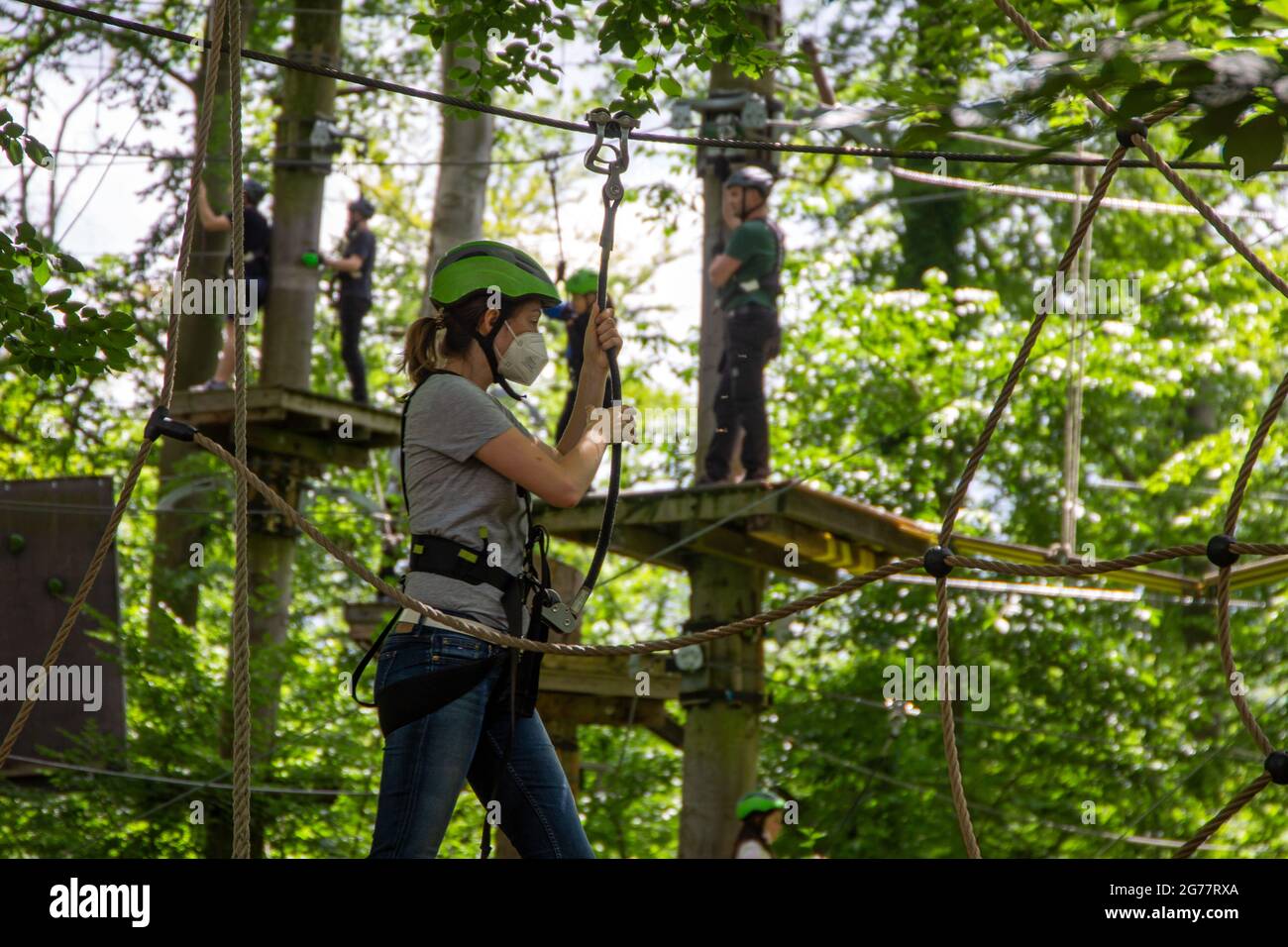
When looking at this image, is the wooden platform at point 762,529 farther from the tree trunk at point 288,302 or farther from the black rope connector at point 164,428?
the black rope connector at point 164,428

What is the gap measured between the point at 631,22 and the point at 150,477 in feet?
35.6

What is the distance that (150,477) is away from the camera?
48.6ft

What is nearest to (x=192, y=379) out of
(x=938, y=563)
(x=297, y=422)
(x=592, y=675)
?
(x=297, y=422)

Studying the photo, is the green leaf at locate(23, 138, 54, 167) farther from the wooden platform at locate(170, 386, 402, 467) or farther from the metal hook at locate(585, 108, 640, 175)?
the wooden platform at locate(170, 386, 402, 467)

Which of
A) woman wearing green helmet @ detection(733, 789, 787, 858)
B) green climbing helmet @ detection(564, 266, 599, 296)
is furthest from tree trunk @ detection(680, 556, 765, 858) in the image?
green climbing helmet @ detection(564, 266, 599, 296)

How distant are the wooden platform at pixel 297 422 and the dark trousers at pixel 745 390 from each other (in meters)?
2.35

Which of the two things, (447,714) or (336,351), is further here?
(336,351)

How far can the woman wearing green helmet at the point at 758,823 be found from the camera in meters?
6.76

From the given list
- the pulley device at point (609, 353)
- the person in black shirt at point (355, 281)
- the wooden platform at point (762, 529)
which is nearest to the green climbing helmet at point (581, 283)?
the wooden platform at point (762, 529)

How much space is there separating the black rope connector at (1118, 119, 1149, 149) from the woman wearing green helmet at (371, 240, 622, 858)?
1.13 metres

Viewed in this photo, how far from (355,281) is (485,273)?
21.1ft

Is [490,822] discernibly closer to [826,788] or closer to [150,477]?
[826,788]
